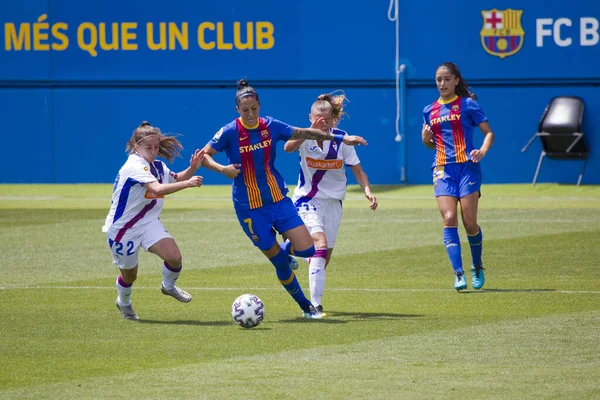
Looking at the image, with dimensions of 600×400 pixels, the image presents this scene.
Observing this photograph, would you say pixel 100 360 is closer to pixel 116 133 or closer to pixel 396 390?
pixel 396 390

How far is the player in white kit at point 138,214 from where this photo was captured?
10633mm

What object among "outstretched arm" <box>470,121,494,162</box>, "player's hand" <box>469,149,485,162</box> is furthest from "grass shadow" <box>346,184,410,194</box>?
"player's hand" <box>469,149,485,162</box>

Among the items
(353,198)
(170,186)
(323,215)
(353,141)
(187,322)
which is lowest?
(187,322)

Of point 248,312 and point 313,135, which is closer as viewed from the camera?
point 248,312

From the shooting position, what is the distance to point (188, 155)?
27656mm

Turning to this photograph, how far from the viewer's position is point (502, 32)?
85.0 feet

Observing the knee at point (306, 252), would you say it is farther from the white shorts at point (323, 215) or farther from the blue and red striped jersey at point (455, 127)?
the blue and red striped jersey at point (455, 127)

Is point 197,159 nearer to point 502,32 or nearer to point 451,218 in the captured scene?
point 451,218

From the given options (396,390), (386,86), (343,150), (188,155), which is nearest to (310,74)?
(386,86)

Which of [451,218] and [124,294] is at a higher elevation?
[451,218]

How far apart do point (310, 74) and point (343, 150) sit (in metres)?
15.3

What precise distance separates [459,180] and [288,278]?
2843 millimetres

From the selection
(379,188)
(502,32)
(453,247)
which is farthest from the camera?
(379,188)

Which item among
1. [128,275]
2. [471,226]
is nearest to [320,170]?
[471,226]
